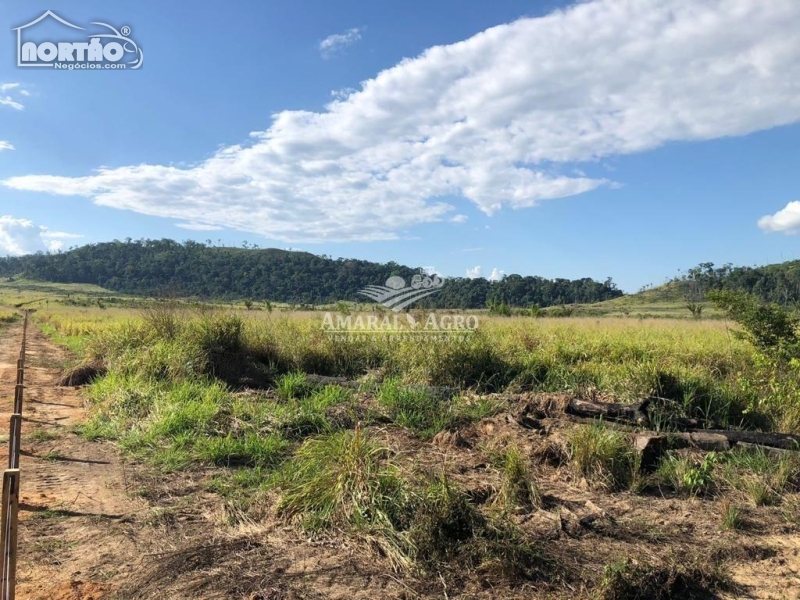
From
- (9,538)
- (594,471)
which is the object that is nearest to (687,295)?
(594,471)

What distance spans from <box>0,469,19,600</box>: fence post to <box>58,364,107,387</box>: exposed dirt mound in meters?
7.85

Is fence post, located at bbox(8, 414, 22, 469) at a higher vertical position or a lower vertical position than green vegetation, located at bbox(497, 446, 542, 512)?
higher

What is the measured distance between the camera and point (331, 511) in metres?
3.56

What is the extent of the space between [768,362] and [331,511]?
550 centimetres

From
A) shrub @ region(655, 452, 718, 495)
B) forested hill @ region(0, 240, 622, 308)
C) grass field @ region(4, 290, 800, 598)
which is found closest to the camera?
grass field @ region(4, 290, 800, 598)

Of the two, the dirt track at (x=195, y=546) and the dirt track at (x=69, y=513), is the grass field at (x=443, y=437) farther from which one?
the dirt track at (x=69, y=513)

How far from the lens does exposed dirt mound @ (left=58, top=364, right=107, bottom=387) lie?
31.3 ft

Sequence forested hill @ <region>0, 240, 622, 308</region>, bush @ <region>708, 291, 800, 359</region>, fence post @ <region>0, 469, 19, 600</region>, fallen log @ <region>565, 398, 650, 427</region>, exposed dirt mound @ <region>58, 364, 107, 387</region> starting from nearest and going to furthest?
fence post @ <region>0, 469, 19, 600</region>, fallen log @ <region>565, 398, 650, 427</region>, bush @ <region>708, 291, 800, 359</region>, exposed dirt mound @ <region>58, 364, 107, 387</region>, forested hill @ <region>0, 240, 622, 308</region>

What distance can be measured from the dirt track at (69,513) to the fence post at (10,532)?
16.0 inches

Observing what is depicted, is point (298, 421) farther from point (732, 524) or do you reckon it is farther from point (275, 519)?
point (732, 524)

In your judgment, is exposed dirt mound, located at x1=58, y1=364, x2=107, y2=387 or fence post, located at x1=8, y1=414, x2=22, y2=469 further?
exposed dirt mound, located at x1=58, y1=364, x2=107, y2=387

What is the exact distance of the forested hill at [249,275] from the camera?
3366cm
